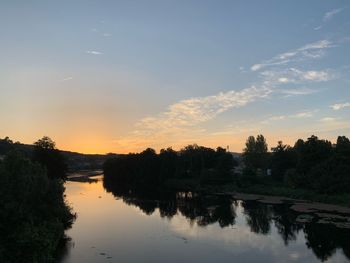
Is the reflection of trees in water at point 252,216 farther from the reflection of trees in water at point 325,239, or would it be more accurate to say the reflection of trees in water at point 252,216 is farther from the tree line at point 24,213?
the tree line at point 24,213

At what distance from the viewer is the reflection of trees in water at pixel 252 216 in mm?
49388

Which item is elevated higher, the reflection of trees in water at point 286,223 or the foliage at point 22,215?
the foliage at point 22,215

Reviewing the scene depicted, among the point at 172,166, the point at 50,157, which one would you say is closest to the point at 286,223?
the point at 50,157

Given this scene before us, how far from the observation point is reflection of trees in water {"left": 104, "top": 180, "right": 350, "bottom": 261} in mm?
49388

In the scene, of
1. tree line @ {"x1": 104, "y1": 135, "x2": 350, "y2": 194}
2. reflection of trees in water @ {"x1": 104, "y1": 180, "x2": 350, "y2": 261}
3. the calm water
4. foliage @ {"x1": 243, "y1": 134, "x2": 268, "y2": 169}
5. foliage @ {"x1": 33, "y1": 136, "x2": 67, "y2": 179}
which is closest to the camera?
the calm water

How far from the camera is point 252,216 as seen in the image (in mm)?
69500

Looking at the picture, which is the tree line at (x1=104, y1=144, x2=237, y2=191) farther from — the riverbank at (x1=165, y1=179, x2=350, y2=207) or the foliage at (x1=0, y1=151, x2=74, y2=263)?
the foliage at (x1=0, y1=151, x2=74, y2=263)

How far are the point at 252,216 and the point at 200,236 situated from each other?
19045 millimetres

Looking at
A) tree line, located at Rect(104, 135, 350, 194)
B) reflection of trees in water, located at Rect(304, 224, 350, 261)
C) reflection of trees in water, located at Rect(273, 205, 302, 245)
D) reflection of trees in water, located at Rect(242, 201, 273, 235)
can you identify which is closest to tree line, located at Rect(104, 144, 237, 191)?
tree line, located at Rect(104, 135, 350, 194)

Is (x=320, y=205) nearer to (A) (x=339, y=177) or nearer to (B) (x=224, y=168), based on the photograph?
(A) (x=339, y=177)

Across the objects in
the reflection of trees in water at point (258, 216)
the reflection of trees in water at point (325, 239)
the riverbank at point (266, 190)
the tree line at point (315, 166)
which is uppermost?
the tree line at point (315, 166)

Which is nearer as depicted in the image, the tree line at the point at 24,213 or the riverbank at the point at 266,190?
the tree line at the point at 24,213

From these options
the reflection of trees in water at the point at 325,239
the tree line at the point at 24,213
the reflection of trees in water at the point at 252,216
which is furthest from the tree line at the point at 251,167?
the tree line at the point at 24,213

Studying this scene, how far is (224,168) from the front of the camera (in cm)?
12550
